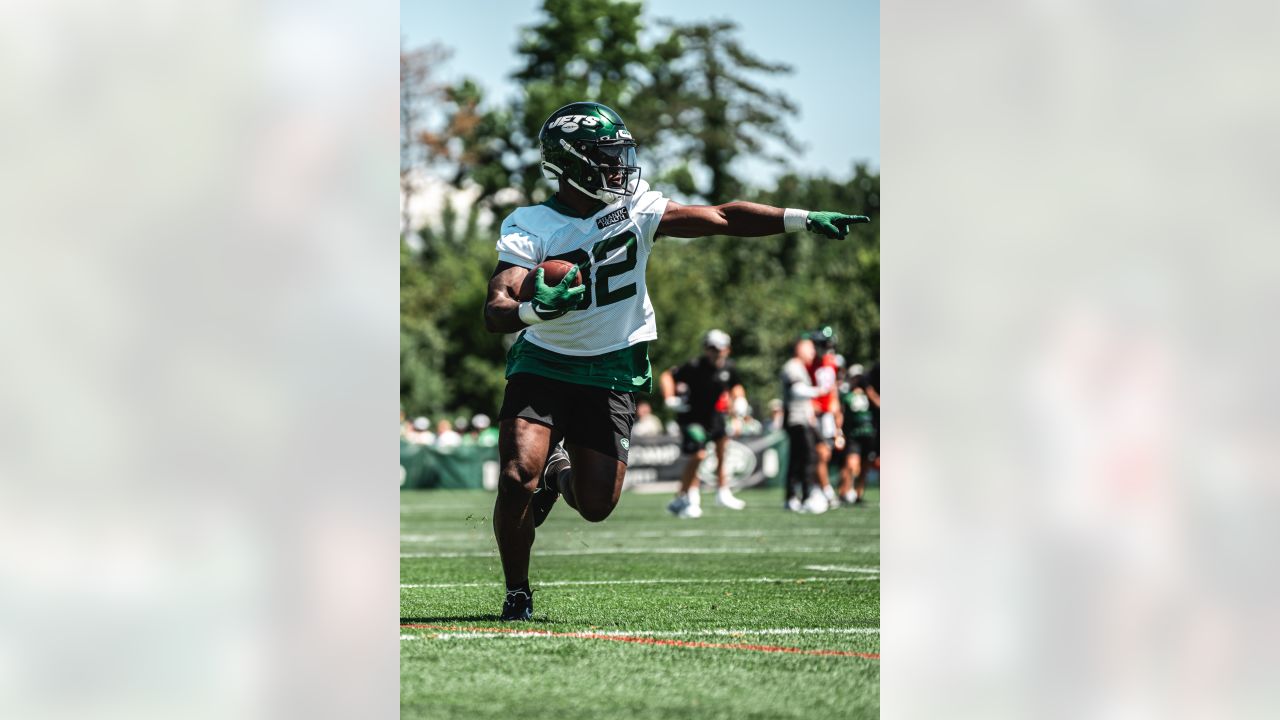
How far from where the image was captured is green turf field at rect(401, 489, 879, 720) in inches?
180

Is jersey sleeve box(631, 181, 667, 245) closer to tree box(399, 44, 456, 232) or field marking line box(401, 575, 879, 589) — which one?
field marking line box(401, 575, 879, 589)

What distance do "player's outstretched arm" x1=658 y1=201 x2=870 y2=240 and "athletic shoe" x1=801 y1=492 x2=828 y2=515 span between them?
11757 mm

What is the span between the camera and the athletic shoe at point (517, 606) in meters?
6.62

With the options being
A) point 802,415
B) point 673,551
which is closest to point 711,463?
point 802,415

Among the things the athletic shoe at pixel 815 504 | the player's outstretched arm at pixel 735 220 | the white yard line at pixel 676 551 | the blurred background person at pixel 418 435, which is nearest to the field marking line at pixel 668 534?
the white yard line at pixel 676 551

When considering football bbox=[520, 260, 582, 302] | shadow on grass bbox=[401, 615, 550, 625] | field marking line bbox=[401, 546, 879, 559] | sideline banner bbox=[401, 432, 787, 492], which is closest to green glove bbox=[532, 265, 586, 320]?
football bbox=[520, 260, 582, 302]

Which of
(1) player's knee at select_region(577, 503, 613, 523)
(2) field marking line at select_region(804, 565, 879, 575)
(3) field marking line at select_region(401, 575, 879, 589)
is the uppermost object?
(1) player's knee at select_region(577, 503, 613, 523)

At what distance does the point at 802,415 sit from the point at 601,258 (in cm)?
1183

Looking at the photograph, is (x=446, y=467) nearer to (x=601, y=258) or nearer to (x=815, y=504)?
(x=815, y=504)
